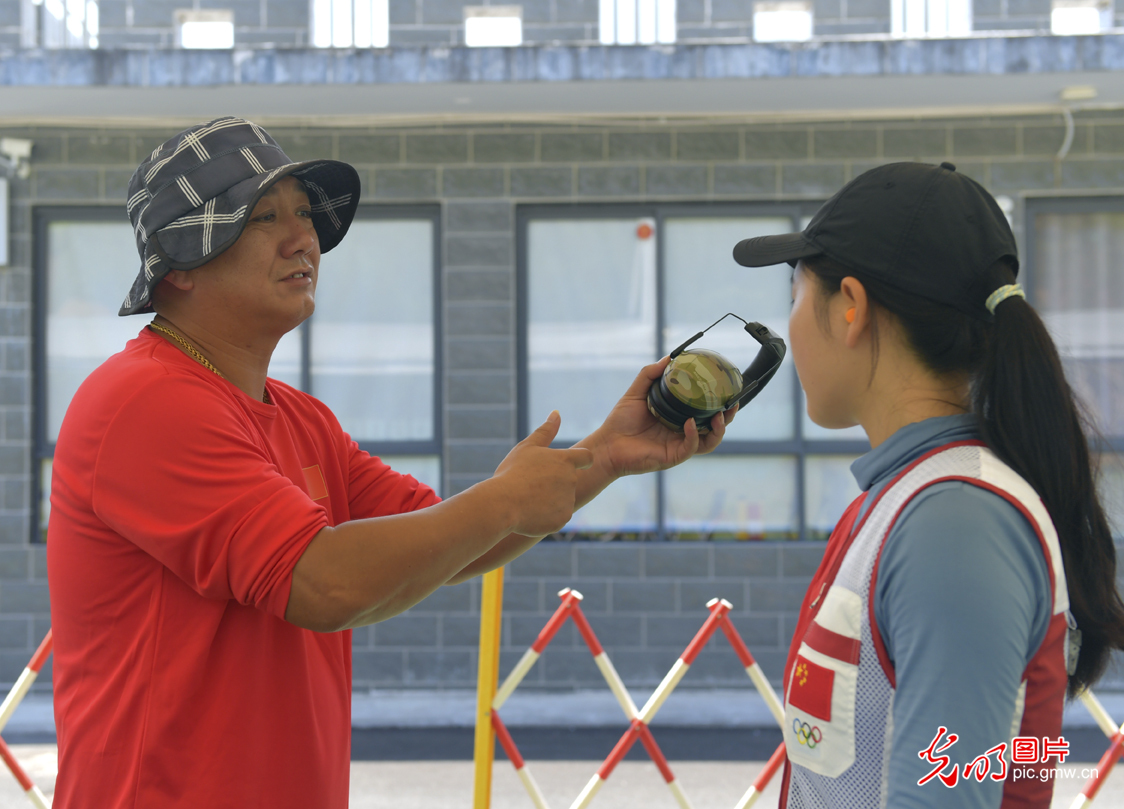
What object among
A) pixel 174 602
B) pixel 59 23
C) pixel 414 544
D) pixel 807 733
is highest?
pixel 59 23

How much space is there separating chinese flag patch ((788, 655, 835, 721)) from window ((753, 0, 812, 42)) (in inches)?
249

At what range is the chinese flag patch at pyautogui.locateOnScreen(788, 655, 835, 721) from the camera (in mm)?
1207

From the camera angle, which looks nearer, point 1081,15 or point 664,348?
point 664,348

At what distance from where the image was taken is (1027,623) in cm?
108

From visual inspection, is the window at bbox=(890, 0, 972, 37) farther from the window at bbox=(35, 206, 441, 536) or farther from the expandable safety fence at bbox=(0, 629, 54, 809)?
the expandable safety fence at bbox=(0, 629, 54, 809)

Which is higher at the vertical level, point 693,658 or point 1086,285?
point 1086,285

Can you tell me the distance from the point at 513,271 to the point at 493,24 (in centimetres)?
184

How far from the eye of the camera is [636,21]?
6602mm

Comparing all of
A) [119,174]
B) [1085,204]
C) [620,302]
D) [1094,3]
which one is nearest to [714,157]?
[620,302]

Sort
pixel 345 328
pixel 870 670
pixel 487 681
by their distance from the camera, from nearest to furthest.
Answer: pixel 870 670, pixel 487 681, pixel 345 328

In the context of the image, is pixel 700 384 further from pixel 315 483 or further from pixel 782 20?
pixel 782 20

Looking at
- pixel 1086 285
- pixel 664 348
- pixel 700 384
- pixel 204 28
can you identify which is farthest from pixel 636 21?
pixel 700 384

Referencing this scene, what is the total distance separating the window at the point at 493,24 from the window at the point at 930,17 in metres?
2.66

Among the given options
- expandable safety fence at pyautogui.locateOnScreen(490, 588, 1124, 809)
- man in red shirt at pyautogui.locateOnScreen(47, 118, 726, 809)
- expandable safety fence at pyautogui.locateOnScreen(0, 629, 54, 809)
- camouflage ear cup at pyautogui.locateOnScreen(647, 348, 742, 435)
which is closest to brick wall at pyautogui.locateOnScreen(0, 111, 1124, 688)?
expandable safety fence at pyautogui.locateOnScreen(490, 588, 1124, 809)
